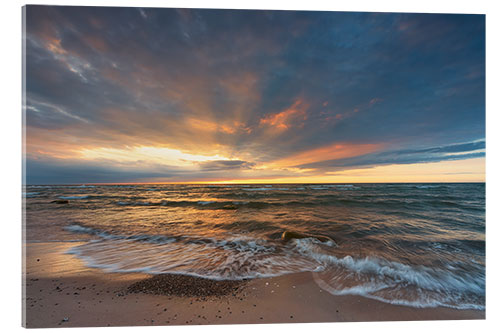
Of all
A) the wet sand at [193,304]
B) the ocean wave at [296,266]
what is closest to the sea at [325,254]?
the ocean wave at [296,266]

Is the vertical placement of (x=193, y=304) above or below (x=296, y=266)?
above

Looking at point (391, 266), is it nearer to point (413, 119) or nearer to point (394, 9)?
point (413, 119)

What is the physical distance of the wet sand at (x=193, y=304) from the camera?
190 cm

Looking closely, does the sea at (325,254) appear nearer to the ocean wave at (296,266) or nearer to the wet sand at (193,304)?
the ocean wave at (296,266)

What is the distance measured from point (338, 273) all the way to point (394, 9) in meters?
4.04

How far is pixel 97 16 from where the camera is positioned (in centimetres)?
251

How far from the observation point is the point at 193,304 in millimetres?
2006

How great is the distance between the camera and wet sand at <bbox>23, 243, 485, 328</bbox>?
1.90 metres

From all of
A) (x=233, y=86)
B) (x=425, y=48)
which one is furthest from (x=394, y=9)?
(x=233, y=86)

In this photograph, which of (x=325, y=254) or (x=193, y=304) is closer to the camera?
(x=193, y=304)

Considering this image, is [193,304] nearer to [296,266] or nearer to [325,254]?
[296,266]

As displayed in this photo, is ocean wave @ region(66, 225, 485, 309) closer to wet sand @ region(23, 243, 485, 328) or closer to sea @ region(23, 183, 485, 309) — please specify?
sea @ region(23, 183, 485, 309)

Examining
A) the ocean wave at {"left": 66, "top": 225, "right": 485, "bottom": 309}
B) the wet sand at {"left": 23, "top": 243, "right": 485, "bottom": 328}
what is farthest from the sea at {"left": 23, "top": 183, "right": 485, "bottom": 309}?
the wet sand at {"left": 23, "top": 243, "right": 485, "bottom": 328}

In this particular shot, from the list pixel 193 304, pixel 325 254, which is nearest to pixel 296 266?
pixel 325 254
